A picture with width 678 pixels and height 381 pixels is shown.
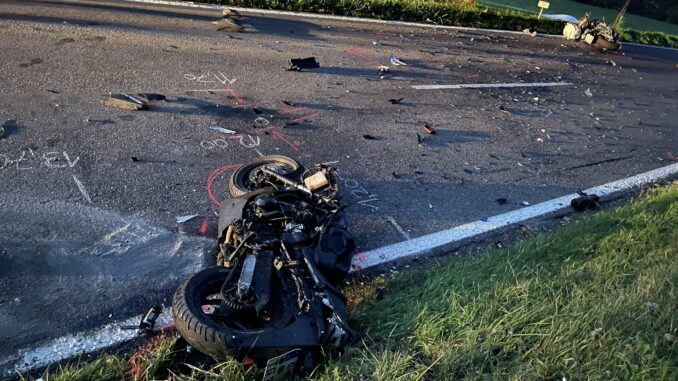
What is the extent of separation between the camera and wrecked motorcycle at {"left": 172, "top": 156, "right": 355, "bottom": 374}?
10.2 ft

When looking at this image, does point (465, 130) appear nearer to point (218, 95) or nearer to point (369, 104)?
point (369, 104)

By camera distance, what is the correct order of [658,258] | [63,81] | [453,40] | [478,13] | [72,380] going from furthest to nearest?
1. [478,13]
2. [453,40]
3. [63,81]
4. [658,258]
5. [72,380]

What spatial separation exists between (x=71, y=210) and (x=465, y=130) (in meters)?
4.89

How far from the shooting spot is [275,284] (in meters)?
3.49

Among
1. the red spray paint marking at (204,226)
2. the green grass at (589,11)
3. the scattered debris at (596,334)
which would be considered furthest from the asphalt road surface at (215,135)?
the green grass at (589,11)

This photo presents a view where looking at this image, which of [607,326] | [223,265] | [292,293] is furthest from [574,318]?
[223,265]

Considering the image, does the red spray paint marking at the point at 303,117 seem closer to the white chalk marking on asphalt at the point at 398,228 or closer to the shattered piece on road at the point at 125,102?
the shattered piece on road at the point at 125,102

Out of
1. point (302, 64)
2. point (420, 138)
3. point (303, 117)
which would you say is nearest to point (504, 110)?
point (420, 138)

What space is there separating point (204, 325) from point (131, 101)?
4.17 meters

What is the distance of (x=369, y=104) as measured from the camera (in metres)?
7.67

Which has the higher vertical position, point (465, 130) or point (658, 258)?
point (658, 258)

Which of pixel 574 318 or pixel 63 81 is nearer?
pixel 574 318

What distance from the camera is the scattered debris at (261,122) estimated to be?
6566 mm

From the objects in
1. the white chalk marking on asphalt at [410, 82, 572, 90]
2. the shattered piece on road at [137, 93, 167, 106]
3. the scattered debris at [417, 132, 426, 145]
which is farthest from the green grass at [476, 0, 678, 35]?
the shattered piece on road at [137, 93, 167, 106]
